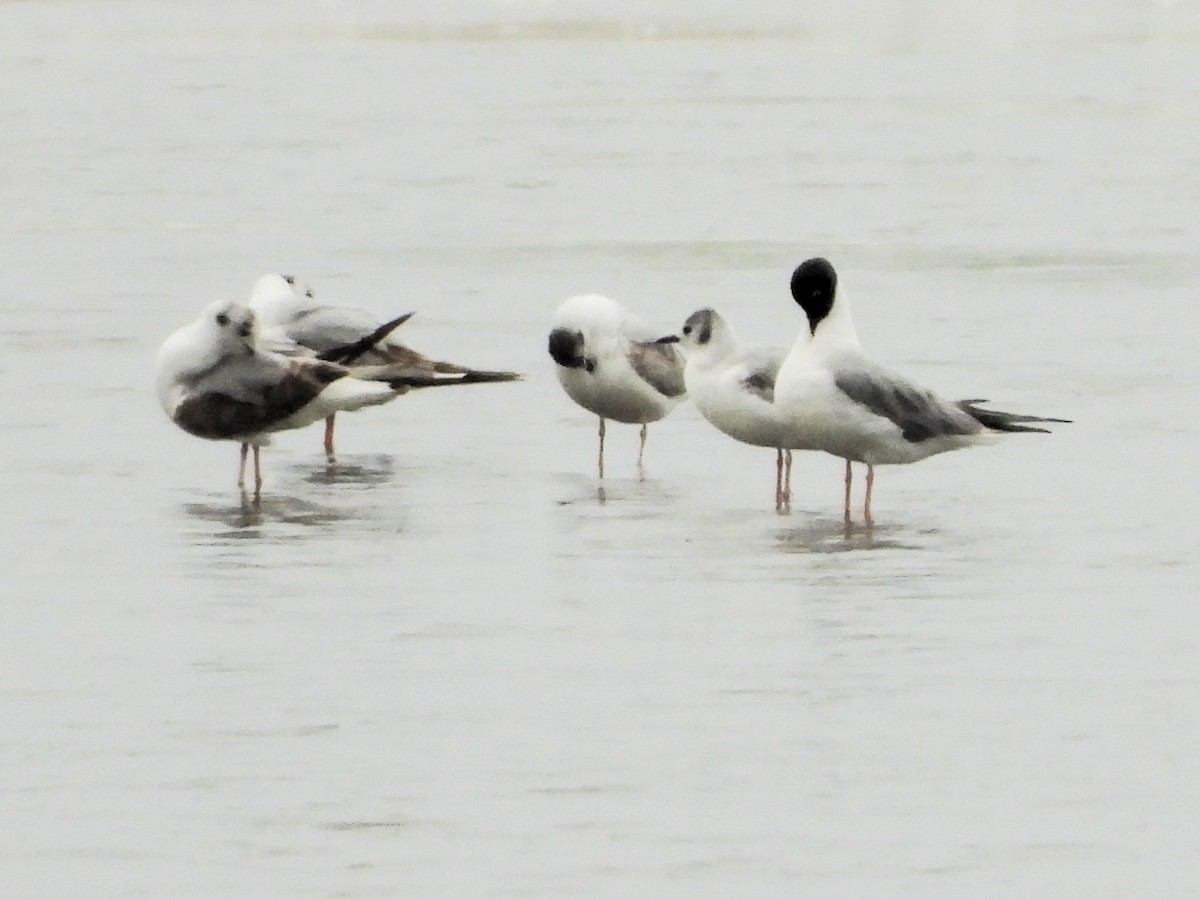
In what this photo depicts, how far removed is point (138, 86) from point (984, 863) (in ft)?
97.9

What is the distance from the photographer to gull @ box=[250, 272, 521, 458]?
12.0m

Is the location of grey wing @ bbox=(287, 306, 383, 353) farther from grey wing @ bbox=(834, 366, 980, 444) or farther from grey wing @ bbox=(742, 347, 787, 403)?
grey wing @ bbox=(834, 366, 980, 444)

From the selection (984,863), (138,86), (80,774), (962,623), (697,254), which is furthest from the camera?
(138,86)

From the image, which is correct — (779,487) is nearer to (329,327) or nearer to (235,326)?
(235,326)

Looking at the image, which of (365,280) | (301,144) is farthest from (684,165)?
(365,280)

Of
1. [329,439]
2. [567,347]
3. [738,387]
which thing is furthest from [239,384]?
[738,387]

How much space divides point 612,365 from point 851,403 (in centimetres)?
171

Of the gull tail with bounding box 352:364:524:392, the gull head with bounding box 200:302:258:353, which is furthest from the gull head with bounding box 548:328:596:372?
the gull head with bounding box 200:302:258:353

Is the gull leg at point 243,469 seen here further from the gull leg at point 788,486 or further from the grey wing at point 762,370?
the gull leg at point 788,486

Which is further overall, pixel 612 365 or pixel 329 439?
pixel 329 439

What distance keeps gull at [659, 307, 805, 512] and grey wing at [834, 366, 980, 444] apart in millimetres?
298

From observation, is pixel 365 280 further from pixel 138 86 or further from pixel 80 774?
pixel 138 86

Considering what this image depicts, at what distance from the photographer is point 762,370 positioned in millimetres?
10938

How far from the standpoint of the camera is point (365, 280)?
1775 cm
